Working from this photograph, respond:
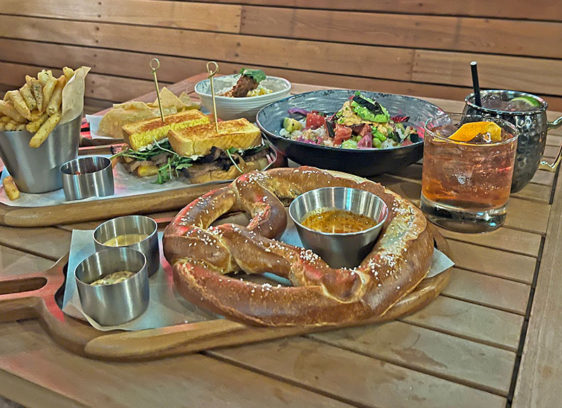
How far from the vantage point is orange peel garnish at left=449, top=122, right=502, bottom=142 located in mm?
1440

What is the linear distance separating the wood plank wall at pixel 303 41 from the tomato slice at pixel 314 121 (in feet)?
6.56

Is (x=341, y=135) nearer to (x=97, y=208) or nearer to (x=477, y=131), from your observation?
(x=477, y=131)

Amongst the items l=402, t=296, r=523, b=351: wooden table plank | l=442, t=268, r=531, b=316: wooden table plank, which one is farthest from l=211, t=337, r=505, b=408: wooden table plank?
l=442, t=268, r=531, b=316: wooden table plank

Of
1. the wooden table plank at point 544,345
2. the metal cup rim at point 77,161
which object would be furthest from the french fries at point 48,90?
the wooden table plank at point 544,345

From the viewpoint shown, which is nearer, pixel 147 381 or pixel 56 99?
pixel 147 381

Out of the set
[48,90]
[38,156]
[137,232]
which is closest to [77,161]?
[38,156]

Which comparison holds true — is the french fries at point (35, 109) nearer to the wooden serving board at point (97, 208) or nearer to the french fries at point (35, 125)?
the french fries at point (35, 125)

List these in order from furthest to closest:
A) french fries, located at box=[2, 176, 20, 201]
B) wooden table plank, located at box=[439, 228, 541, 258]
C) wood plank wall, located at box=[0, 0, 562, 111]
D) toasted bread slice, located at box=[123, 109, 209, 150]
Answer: wood plank wall, located at box=[0, 0, 562, 111], toasted bread slice, located at box=[123, 109, 209, 150], french fries, located at box=[2, 176, 20, 201], wooden table plank, located at box=[439, 228, 541, 258]

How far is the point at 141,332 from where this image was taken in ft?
3.53

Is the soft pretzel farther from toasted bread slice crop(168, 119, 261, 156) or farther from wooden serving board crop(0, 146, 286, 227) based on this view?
toasted bread slice crop(168, 119, 261, 156)

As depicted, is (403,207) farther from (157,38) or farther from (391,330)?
(157,38)

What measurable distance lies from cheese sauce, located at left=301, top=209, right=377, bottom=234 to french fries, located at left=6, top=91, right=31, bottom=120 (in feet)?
2.90

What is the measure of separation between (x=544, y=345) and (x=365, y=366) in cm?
37

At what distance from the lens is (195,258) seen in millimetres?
1227
